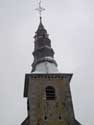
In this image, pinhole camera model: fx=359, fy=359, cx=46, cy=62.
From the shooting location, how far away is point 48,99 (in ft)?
109

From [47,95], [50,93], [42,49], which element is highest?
[42,49]

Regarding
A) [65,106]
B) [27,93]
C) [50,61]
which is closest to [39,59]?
[50,61]

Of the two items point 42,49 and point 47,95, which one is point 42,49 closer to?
point 42,49

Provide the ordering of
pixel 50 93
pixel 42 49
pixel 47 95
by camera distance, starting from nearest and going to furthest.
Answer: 1. pixel 47 95
2. pixel 50 93
3. pixel 42 49

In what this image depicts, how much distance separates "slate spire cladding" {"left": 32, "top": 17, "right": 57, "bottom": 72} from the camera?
3706cm

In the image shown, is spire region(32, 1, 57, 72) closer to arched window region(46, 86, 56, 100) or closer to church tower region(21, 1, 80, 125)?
church tower region(21, 1, 80, 125)

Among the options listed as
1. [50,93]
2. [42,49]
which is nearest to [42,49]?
[42,49]

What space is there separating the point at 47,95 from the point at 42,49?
6486mm

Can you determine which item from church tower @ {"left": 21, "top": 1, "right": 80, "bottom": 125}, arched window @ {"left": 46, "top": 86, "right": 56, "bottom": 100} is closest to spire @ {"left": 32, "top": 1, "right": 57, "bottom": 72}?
church tower @ {"left": 21, "top": 1, "right": 80, "bottom": 125}

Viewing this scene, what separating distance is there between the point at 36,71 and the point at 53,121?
5.84 m

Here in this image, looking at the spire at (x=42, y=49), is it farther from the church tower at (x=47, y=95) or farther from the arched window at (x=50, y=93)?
the arched window at (x=50, y=93)

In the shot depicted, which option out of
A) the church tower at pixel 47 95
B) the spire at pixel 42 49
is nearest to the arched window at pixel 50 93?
the church tower at pixel 47 95

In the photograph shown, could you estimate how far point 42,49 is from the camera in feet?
125

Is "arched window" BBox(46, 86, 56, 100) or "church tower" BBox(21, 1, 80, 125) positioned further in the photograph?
"arched window" BBox(46, 86, 56, 100)
